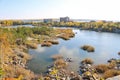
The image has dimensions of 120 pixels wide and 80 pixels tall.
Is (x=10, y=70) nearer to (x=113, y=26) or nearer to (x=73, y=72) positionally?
(x=73, y=72)

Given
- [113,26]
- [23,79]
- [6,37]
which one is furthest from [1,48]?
[113,26]

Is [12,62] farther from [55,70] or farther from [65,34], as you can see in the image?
[65,34]

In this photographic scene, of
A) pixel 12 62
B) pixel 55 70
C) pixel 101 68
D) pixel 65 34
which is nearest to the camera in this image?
pixel 55 70

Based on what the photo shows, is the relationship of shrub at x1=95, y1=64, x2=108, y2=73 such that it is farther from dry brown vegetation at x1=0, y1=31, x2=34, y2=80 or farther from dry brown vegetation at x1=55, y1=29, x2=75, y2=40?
dry brown vegetation at x1=55, y1=29, x2=75, y2=40

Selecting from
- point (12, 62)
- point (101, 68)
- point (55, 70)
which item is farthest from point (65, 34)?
point (55, 70)

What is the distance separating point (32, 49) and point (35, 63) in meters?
12.0

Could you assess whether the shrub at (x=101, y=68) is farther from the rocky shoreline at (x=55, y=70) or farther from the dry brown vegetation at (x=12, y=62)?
the dry brown vegetation at (x=12, y=62)

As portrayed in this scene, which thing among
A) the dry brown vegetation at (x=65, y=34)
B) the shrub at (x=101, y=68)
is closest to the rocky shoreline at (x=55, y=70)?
the shrub at (x=101, y=68)

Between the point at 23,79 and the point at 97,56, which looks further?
the point at 97,56

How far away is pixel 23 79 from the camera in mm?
21188

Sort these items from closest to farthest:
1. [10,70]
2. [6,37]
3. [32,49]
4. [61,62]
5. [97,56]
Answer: [10,70] → [61,62] → [97,56] → [6,37] → [32,49]

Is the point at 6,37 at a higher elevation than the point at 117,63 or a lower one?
higher

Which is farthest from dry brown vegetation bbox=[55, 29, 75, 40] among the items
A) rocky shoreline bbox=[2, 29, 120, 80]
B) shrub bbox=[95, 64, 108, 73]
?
shrub bbox=[95, 64, 108, 73]

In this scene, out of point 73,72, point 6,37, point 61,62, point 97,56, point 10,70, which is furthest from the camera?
point 6,37
